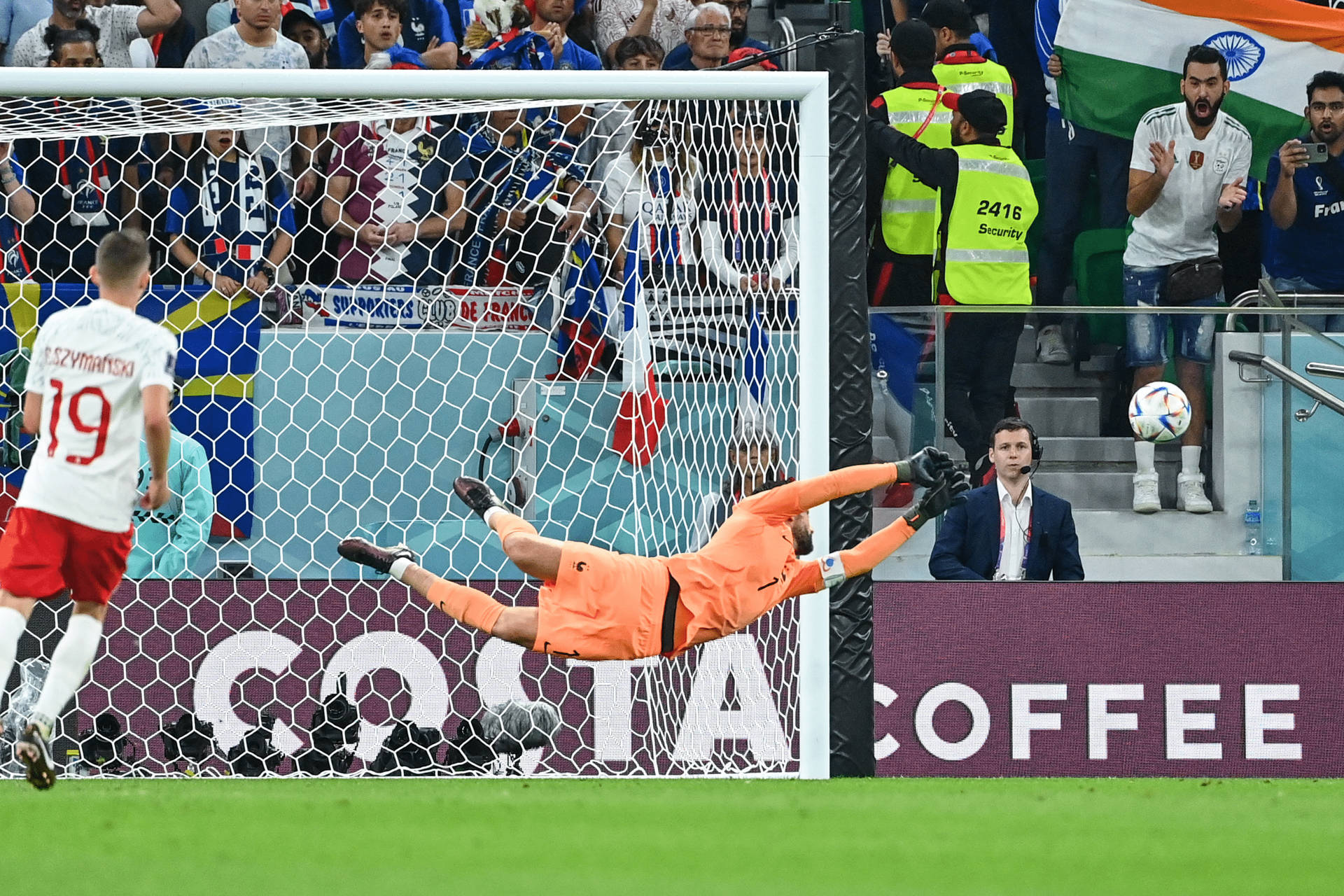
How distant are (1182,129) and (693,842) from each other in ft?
19.4

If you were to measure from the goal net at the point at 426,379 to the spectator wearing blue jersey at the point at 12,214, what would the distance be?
0.08ft

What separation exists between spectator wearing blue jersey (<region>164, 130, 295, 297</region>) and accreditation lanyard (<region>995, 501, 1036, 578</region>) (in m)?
3.31

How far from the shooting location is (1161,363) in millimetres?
7582

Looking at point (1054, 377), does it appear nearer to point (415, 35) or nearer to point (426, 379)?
point (426, 379)

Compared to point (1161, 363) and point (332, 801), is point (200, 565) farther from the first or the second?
point (1161, 363)

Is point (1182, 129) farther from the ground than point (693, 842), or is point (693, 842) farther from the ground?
point (1182, 129)

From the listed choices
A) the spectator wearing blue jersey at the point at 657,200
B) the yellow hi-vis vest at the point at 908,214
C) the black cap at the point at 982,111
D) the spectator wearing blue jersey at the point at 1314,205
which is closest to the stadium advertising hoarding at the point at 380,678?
the spectator wearing blue jersey at the point at 657,200

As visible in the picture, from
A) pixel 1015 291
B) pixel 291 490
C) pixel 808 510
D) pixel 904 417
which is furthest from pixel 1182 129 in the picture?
pixel 291 490

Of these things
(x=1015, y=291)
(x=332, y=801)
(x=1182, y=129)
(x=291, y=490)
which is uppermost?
(x=1182, y=129)

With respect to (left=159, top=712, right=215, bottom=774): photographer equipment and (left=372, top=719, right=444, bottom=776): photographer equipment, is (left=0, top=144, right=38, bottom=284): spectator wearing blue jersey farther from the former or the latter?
(left=372, top=719, right=444, bottom=776): photographer equipment

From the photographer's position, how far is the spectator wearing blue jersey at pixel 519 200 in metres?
7.39

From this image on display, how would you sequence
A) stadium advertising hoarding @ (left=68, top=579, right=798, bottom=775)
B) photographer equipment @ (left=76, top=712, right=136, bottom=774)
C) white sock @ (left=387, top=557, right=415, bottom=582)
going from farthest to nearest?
stadium advertising hoarding @ (left=68, top=579, right=798, bottom=775) < photographer equipment @ (left=76, top=712, right=136, bottom=774) < white sock @ (left=387, top=557, right=415, bottom=582)

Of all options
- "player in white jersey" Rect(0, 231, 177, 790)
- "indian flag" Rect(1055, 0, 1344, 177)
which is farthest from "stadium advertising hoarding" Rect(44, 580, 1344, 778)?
"indian flag" Rect(1055, 0, 1344, 177)

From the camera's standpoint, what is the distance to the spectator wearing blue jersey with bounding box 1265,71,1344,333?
8.60 m
